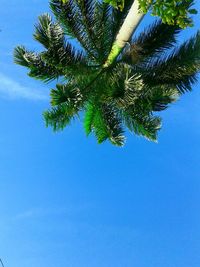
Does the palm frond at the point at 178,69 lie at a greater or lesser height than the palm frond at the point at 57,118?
greater

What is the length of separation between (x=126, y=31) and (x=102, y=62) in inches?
81.1

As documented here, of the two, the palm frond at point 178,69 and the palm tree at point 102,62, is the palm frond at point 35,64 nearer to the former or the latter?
the palm tree at point 102,62

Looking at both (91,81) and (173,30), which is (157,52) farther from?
(91,81)

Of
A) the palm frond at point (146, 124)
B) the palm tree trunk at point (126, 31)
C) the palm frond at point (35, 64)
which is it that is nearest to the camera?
the palm tree trunk at point (126, 31)

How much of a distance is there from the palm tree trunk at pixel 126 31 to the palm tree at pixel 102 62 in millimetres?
59

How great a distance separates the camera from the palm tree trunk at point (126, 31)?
1441 cm

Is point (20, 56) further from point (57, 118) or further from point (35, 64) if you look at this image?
point (57, 118)

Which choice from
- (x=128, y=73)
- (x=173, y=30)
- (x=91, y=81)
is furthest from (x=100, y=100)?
(x=173, y=30)

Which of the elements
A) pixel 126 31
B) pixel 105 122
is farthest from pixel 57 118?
pixel 126 31

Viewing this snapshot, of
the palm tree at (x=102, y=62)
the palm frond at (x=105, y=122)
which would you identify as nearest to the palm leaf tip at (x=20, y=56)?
the palm tree at (x=102, y=62)

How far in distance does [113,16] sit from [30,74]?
106 inches

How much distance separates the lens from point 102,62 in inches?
682

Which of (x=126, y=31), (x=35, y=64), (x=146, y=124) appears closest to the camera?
(x=126, y=31)

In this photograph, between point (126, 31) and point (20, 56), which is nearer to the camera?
point (126, 31)
